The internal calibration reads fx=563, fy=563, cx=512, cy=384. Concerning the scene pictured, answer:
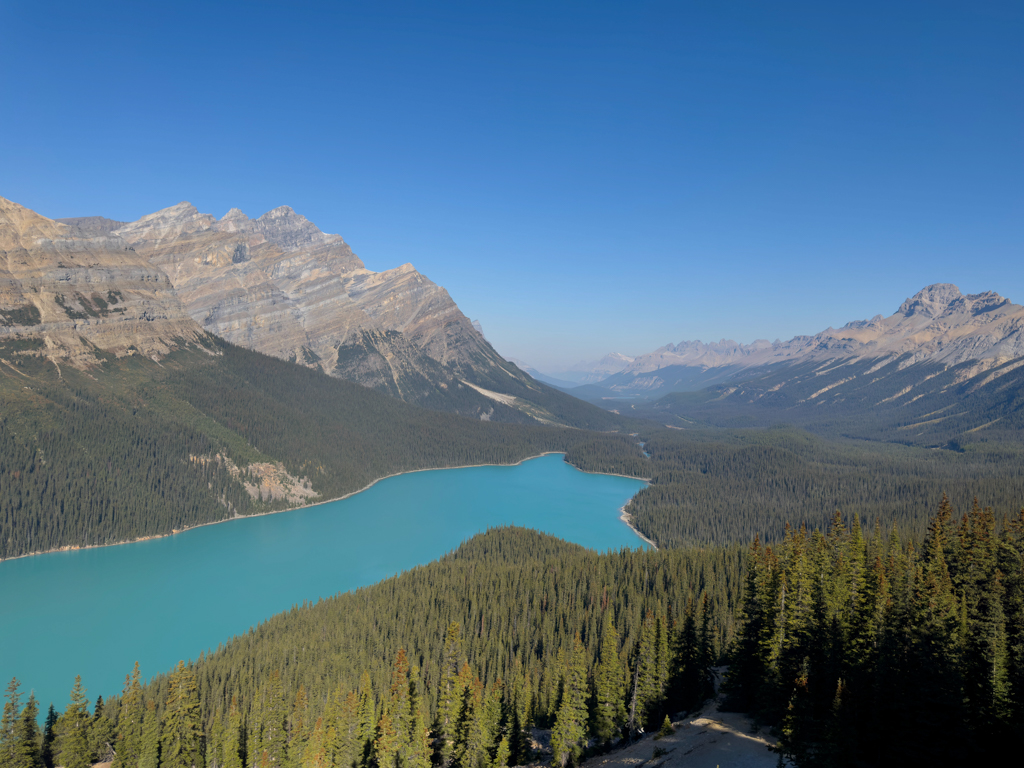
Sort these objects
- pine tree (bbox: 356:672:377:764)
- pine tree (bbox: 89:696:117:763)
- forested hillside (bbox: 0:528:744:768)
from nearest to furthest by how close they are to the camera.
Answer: forested hillside (bbox: 0:528:744:768)
pine tree (bbox: 356:672:377:764)
pine tree (bbox: 89:696:117:763)

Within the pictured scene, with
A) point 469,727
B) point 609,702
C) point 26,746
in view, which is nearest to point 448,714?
point 469,727

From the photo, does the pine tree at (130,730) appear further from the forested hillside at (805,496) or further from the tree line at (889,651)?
the forested hillside at (805,496)

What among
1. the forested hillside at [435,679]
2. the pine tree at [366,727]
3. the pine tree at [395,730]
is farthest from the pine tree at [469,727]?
the pine tree at [366,727]

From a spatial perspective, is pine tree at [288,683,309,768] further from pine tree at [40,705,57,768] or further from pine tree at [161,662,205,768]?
pine tree at [40,705,57,768]

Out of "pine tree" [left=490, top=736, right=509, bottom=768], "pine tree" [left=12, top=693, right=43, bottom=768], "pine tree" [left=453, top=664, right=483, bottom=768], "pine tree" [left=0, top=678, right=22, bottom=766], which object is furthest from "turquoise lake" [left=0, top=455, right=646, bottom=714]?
"pine tree" [left=490, top=736, right=509, bottom=768]

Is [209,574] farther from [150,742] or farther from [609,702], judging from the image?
[609,702]

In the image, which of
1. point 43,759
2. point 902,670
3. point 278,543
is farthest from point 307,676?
point 278,543

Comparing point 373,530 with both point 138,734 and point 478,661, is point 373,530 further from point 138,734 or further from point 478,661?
point 138,734
